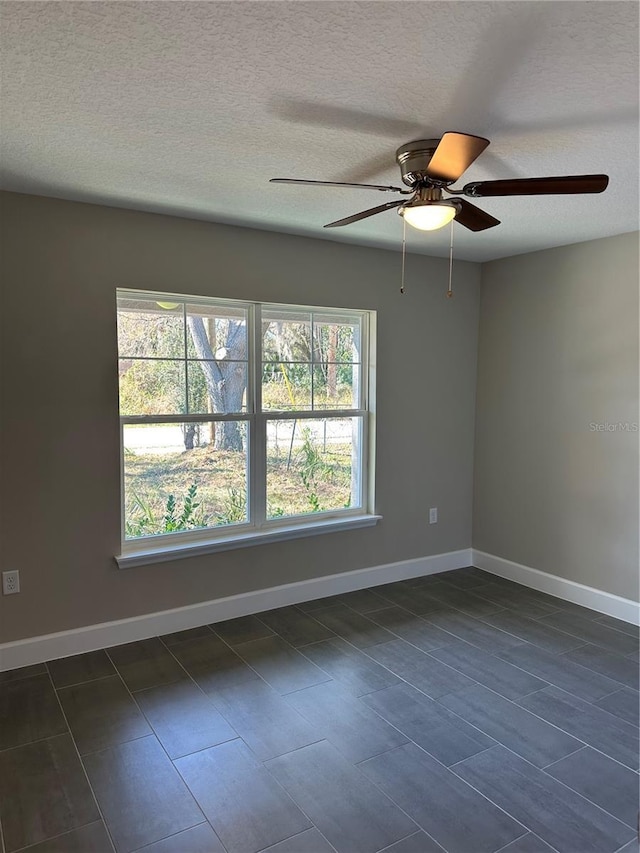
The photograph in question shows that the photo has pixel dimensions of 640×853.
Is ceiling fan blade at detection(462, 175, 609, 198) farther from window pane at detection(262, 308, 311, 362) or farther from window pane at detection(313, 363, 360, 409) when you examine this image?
window pane at detection(313, 363, 360, 409)

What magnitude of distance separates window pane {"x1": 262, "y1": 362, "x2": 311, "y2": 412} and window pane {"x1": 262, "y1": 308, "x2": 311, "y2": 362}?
0.06m

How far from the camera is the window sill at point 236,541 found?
3.15m

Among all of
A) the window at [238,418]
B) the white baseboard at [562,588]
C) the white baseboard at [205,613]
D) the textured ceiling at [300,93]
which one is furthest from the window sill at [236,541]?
the textured ceiling at [300,93]

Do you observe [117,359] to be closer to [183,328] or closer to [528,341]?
[183,328]

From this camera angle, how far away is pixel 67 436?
9.64 ft

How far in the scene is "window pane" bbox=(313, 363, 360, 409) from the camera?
12.6ft

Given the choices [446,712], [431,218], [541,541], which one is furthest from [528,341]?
[446,712]

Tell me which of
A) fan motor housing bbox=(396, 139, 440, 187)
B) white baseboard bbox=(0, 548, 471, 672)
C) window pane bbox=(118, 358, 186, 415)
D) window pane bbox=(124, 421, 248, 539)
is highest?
fan motor housing bbox=(396, 139, 440, 187)

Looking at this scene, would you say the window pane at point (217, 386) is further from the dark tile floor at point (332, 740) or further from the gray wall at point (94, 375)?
the dark tile floor at point (332, 740)

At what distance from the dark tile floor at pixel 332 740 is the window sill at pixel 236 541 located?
0.46 metres

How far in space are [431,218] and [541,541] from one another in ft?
9.07

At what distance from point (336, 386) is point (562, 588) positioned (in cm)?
209

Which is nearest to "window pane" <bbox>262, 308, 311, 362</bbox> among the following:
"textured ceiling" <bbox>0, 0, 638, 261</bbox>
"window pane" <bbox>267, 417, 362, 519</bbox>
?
"window pane" <bbox>267, 417, 362, 519</bbox>

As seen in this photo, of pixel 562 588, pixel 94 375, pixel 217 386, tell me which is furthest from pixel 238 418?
pixel 562 588
